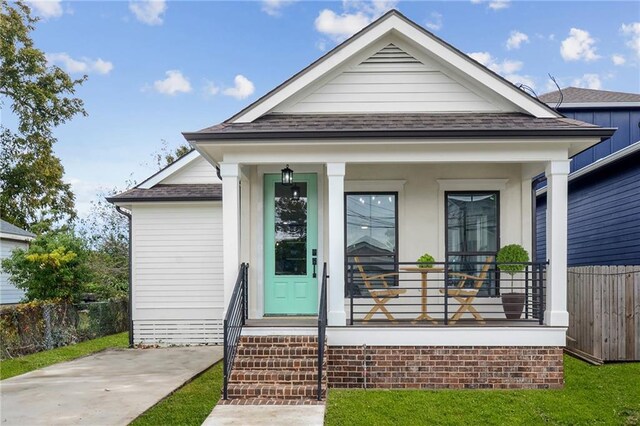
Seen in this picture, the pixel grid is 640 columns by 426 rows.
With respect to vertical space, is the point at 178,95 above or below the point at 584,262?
above

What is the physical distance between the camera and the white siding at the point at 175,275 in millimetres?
11195

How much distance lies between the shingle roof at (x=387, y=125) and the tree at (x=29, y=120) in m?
18.9

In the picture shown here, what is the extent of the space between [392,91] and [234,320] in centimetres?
438

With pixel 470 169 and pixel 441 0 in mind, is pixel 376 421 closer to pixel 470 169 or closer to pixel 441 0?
pixel 470 169

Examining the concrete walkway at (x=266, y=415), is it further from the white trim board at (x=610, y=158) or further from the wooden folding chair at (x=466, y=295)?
the white trim board at (x=610, y=158)

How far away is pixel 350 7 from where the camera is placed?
57.9ft

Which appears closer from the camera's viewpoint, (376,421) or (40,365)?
(376,421)

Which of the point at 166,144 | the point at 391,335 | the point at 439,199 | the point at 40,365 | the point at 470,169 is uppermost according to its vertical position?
the point at 166,144

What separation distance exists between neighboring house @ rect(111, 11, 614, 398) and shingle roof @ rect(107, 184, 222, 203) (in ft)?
10.9

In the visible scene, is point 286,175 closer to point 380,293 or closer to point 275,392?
point 380,293

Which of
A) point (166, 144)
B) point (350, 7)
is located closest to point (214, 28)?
point (350, 7)

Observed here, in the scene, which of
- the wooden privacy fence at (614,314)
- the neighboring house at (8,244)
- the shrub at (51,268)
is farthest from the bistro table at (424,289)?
the neighboring house at (8,244)

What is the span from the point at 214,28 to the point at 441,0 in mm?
9505

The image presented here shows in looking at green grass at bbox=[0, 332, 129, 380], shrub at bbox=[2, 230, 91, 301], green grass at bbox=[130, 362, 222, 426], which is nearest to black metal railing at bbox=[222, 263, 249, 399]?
green grass at bbox=[130, 362, 222, 426]
